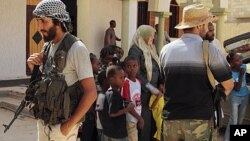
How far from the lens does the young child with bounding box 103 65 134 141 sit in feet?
14.4

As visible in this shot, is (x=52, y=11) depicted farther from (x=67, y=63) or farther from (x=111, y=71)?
(x=111, y=71)

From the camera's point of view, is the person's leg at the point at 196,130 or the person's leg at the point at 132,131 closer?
the person's leg at the point at 196,130

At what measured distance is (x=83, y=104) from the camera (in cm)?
295

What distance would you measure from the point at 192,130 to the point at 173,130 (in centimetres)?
17

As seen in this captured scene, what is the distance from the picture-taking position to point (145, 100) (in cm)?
543

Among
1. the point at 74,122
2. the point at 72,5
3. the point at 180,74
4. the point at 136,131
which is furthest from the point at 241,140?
the point at 72,5

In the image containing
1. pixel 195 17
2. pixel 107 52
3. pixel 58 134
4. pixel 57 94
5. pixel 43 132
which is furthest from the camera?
pixel 107 52

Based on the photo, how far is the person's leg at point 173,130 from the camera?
11.4 feet

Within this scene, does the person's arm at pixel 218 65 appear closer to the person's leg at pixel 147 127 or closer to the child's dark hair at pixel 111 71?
the child's dark hair at pixel 111 71

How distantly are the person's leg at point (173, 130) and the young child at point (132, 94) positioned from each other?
3.97 ft

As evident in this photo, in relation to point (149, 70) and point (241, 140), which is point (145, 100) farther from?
point (241, 140)

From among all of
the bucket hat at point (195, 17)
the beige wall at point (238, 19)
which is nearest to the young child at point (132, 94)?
the bucket hat at point (195, 17)

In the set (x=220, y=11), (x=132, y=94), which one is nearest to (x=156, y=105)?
(x=132, y=94)

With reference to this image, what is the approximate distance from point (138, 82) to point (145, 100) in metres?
0.40
